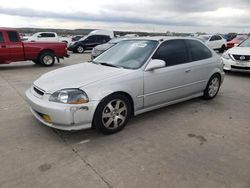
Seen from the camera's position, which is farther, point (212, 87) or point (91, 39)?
point (91, 39)

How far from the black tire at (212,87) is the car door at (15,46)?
8.35 m

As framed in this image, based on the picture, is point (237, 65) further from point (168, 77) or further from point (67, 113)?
point (67, 113)

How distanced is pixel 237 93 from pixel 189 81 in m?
2.33

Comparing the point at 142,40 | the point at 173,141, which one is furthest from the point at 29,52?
the point at 173,141

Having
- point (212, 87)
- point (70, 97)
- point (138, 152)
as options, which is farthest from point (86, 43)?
point (138, 152)

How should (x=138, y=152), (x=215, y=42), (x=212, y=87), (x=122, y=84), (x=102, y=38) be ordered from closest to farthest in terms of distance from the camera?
(x=138, y=152), (x=122, y=84), (x=212, y=87), (x=215, y=42), (x=102, y=38)

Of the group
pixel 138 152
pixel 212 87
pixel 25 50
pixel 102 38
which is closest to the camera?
pixel 138 152

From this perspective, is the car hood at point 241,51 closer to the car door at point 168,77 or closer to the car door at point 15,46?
the car door at point 168,77

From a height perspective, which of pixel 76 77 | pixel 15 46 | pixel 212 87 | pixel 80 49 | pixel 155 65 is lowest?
pixel 80 49

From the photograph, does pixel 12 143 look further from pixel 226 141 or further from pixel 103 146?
pixel 226 141

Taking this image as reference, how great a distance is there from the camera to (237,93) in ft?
21.3

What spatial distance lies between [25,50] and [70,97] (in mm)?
8405

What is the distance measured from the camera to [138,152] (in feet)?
10.8

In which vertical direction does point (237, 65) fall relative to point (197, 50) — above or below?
below
